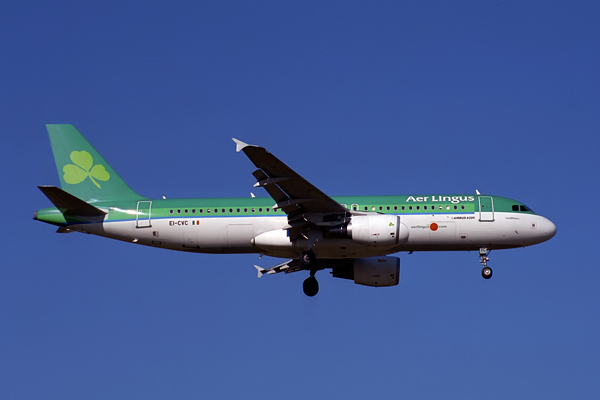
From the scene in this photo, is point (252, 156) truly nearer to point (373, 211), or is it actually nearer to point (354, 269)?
point (373, 211)

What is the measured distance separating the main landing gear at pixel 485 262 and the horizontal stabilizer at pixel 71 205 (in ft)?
63.3

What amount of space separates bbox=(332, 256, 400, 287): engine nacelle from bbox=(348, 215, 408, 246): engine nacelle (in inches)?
206

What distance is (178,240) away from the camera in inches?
1702

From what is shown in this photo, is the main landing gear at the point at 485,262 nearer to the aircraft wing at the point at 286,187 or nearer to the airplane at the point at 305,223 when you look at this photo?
the airplane at the point at 305,223

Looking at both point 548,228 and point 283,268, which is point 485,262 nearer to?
point 548,228

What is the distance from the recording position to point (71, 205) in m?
42.5

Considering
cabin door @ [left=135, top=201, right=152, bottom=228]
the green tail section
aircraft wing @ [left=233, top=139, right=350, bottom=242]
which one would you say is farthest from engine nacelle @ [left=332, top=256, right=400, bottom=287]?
the green tail section

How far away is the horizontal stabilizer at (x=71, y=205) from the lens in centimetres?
4123

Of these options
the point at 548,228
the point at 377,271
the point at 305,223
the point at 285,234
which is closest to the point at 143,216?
the point at 285,234

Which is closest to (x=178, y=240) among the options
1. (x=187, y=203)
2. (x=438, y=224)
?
(x=187, y=203)

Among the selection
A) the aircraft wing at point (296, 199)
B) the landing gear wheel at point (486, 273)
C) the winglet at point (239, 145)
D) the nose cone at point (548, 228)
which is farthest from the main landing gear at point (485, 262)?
the winglet at point (239, 145)

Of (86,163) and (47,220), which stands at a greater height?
(86,163)

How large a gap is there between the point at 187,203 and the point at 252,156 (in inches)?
293

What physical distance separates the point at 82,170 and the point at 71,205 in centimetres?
389
